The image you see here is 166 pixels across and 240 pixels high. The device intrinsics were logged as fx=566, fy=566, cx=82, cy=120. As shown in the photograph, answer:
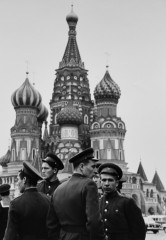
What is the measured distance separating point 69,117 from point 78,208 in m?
46.4

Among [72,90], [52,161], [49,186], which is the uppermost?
[72,90]

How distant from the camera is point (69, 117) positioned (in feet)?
168

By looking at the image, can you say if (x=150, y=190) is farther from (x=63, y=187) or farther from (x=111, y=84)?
(x=63, y=187)

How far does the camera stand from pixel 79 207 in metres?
4.84

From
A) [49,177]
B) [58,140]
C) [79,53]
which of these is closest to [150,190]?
[58,140]

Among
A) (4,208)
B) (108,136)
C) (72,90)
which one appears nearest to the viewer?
(4,208)

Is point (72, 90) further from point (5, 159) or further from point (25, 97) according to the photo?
point (5, 159)

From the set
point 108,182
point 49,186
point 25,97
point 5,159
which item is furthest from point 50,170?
point 5,159

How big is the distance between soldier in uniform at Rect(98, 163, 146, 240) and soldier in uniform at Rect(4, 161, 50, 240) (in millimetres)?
663

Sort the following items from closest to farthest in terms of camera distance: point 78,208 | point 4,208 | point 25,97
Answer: point 78,208
point 4,208
point 25,97

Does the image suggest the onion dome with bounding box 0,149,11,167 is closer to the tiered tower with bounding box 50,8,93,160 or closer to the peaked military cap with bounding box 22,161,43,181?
the tiered tower with bounding box 50,8,93,160

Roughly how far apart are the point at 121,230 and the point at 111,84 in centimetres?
4873

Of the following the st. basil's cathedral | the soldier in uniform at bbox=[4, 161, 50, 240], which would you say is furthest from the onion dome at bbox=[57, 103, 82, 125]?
the soldier in uniform at bbox=[4, 161, 50, 240]

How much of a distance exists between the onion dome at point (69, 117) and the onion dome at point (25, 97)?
11.7 ft
